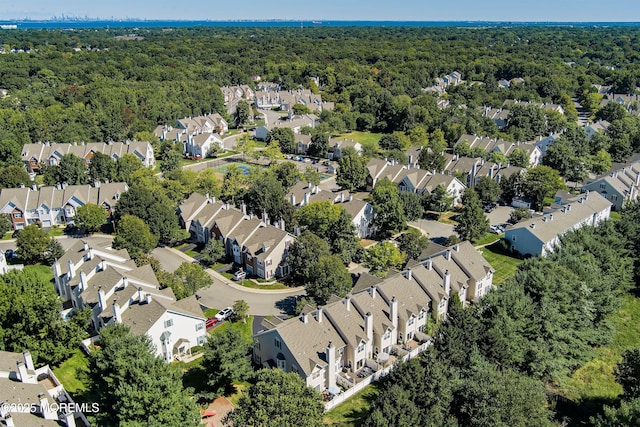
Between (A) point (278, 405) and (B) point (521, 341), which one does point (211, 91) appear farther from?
(A) point (278, 405)

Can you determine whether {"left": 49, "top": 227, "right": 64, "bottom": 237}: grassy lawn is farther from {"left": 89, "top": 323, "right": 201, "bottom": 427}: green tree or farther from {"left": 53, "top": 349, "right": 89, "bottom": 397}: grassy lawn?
{"left": 89, "top": 323, "right": 201, "bottom": 427}: green tree

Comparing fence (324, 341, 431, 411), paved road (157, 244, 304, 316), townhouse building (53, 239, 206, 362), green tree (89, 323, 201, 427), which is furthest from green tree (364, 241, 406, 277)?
green tree (89, 323, 201, 427)

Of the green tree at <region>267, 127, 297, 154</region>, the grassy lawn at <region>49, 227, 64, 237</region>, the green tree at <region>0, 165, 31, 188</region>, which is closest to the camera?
the grassy lawn at <region>49, 227, 64, 237</region>

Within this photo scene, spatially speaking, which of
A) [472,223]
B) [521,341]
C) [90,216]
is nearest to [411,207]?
[472,223]

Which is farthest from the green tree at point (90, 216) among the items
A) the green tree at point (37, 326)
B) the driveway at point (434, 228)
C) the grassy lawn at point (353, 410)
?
the grassy lawn at point (353, 410)

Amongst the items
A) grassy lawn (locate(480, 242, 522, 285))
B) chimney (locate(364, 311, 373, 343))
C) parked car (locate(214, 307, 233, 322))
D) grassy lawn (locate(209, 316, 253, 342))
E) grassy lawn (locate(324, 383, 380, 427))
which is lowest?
grassy lawn (locate(480, 242, 522, 285))
